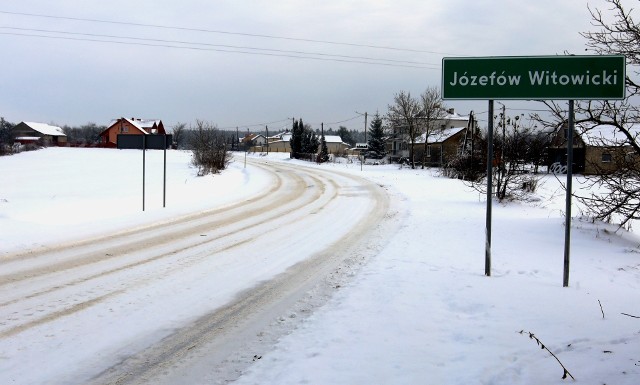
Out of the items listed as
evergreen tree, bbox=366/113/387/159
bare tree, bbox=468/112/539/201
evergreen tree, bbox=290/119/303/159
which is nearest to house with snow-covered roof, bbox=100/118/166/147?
evergreen tree, bbox=290/119/303/159

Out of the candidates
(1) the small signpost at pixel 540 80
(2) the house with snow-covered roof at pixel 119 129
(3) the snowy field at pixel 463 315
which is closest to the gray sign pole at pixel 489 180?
(1) the small signpost at pixel 540 80

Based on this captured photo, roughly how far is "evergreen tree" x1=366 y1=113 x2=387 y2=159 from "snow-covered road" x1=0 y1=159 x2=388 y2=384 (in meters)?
57.9

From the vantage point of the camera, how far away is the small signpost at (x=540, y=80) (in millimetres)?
5770

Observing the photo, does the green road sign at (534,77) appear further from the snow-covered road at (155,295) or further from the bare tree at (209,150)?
the bare tree at (209,150)

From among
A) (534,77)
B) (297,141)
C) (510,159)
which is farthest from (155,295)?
(297,141)

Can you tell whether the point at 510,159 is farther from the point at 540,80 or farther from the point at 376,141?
the point at 376,141

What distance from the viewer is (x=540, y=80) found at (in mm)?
6059

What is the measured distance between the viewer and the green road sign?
5762mm

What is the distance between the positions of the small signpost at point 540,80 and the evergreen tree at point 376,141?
62944mm

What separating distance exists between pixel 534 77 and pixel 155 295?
17.6ft

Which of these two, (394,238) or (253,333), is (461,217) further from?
(253,333)

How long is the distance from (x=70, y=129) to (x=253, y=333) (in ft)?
620

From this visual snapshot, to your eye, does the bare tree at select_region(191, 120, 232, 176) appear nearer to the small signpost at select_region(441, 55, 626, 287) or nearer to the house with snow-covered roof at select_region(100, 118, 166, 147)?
the small signpost at select_region(441, 55, 626, 287)

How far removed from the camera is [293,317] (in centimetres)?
531
